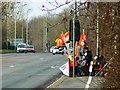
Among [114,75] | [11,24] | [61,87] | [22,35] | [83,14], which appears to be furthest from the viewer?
[22,35]

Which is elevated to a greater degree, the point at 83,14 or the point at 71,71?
the point at 83,14

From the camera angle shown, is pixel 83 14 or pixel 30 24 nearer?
pixel 83 14

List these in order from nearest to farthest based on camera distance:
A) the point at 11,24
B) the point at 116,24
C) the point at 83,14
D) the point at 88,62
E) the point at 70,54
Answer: the point at 116,24 < the point at 83,14 < the point at 88,62 < the point at 70,54 < the point at 11,24

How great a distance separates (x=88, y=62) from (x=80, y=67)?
2.62 ft

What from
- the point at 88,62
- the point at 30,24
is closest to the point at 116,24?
the point at 88,62

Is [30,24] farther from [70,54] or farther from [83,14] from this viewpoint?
[83,14]

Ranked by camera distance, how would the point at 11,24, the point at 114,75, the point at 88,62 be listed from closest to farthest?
the point at 114,75 < the point at 88,62 < the point at 11,24

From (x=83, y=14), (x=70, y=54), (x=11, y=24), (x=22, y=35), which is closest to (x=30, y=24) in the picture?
(x=22, y=35)

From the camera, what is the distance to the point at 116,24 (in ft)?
17.6

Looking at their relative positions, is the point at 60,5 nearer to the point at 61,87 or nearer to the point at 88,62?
the point at 61,87

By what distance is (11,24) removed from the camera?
88062 mm

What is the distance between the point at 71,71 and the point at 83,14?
53.3ft

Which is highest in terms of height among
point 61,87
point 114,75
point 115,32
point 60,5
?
point 60,5

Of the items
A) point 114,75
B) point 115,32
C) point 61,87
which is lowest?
point 61,87
